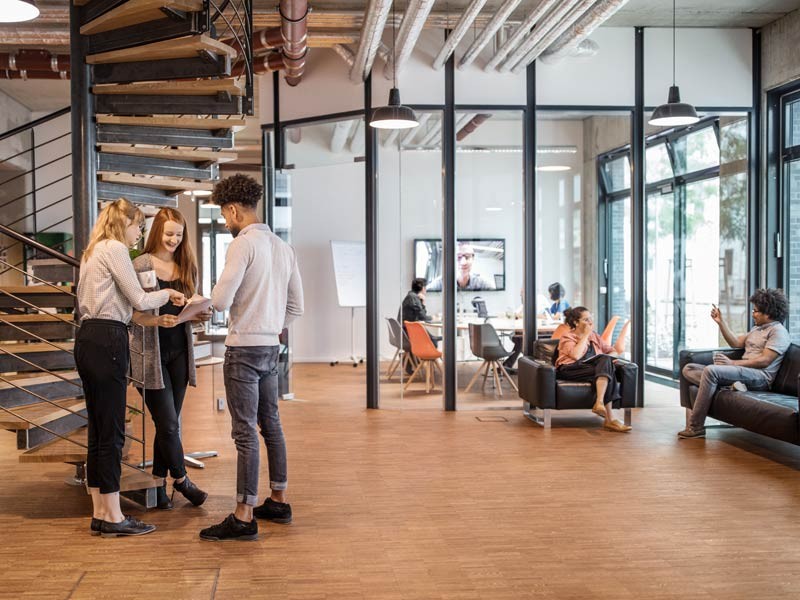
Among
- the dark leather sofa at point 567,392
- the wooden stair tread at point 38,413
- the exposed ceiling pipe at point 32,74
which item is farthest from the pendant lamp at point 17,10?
the dark leather sofa at point 567,392

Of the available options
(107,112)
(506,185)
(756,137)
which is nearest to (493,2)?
(506,185)

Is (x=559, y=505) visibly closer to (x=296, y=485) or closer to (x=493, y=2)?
(x=296, y=485)

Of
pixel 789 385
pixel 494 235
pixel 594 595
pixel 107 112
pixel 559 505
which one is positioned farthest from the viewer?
pixel 494 235

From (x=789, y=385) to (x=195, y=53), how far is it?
5.13 m

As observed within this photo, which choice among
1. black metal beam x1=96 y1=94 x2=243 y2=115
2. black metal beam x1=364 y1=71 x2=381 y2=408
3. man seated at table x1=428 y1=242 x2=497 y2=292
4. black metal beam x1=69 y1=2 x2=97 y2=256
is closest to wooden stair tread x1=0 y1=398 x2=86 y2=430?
black metal beam x1=69 y1=2 x2=97 y2=256

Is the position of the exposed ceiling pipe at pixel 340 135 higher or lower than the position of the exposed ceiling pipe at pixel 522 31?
lower

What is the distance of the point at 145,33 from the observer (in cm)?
522

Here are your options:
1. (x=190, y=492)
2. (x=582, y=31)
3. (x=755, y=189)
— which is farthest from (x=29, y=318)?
(x=755, y=189)

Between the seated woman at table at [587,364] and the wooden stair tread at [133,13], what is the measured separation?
163 inches

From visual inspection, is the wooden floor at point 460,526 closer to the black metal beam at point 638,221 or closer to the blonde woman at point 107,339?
the blonde woman at point 107,339

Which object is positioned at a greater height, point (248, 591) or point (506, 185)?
point (506, 185)

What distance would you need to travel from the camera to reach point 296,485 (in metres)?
5.08

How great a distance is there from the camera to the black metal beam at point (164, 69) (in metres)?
5.27

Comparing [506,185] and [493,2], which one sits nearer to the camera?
[493,2]
